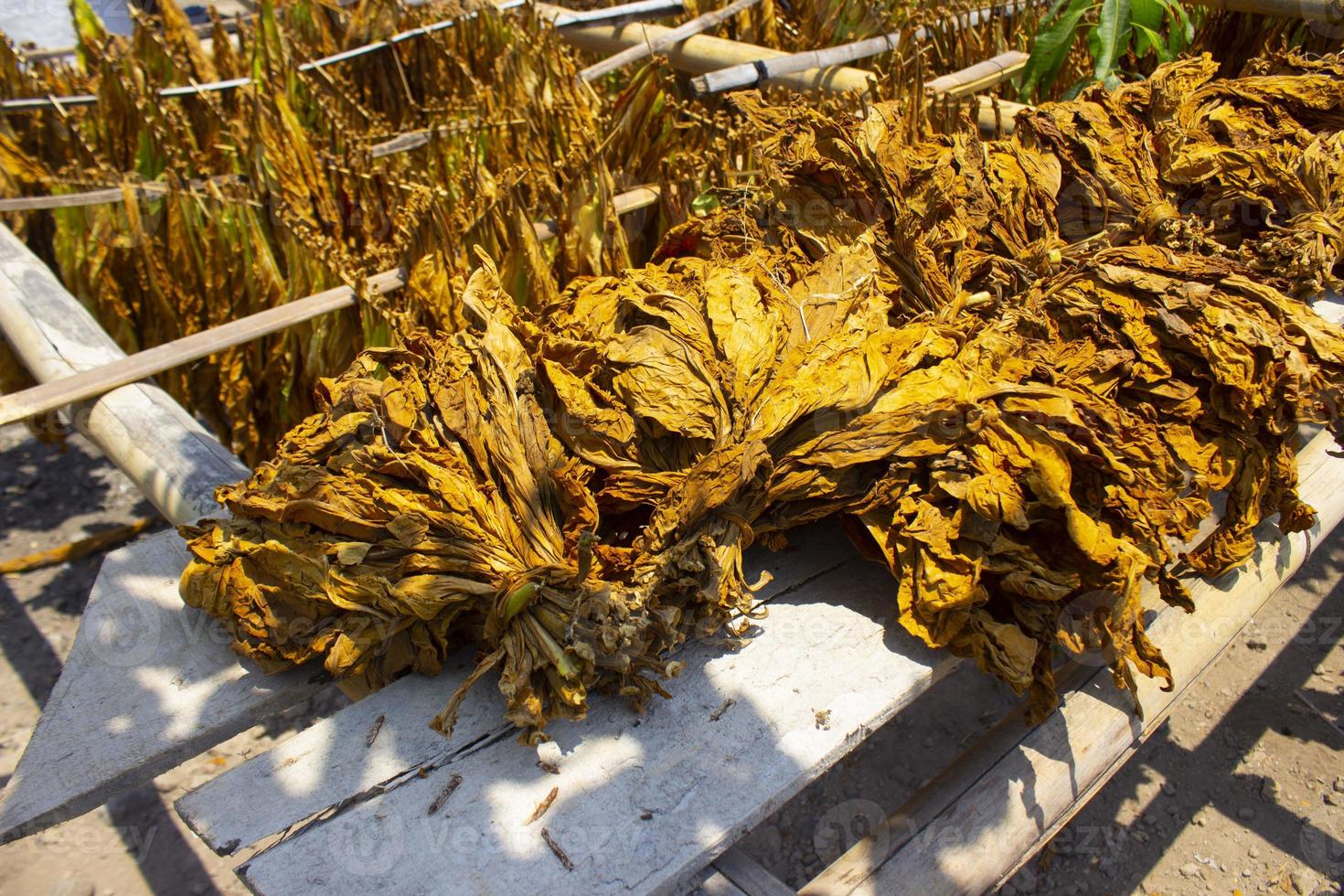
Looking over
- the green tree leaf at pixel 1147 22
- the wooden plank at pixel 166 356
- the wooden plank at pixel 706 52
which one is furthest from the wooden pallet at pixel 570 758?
the green tree leaf at pixel 1147 22

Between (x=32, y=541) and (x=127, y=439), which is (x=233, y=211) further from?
(x=32, y=541)

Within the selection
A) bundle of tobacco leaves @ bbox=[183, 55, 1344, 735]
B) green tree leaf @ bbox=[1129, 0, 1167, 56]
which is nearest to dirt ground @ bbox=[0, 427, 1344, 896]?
bundle of tobacco leaves @ bbox=[183, 55, 1344, 735]

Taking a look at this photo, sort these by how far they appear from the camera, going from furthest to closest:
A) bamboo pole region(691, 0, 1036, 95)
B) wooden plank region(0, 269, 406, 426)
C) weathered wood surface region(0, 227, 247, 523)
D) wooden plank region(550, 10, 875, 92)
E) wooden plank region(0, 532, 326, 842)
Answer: wooden plank region(550, 10, 875, 92)
bamboo pole region(691, 0, 1036, 95)
wooden plank region(0, 269, 406, 426)
weathered wood surface region(0, 227, 247, 523)
wooden plank region(0, 532, 326, 842)

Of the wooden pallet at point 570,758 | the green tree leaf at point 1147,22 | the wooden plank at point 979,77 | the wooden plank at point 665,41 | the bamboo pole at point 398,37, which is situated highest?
the bamboo pole at point 398,37

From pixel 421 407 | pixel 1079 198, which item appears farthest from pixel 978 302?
pixel 421 407

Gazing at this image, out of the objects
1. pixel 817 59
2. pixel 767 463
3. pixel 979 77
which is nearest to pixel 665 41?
pixel 817 59

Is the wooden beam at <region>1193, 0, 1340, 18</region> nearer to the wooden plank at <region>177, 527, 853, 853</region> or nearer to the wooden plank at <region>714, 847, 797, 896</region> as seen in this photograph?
the wooden plank at <region>177, 527, 853, 853</region>

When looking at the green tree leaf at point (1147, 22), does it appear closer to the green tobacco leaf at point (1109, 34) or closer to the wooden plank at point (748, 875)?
the green tobacco leaf at point (1109, 34)

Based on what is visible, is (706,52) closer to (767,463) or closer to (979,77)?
(979,77)
